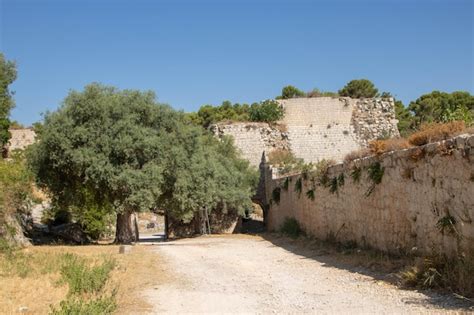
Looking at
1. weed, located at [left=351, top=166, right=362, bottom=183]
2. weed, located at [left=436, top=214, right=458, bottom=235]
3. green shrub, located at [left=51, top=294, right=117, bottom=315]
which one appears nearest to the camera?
green shrub, located at [left=51, top=294, right=117, bottom=315]

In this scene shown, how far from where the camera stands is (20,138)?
141 ft

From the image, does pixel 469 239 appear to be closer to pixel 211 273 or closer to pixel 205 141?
pixel 211 273

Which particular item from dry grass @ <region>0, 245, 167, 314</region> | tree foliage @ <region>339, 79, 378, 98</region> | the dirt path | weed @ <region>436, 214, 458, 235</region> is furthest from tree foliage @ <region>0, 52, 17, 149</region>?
tree foliage @ <region>339, 79, 378, 98</region>

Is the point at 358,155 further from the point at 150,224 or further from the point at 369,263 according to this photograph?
the point at 150,224

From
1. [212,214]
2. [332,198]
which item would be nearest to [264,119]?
[212,214]

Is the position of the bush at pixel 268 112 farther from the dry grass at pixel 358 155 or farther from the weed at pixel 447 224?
the weed at pixel 447 224

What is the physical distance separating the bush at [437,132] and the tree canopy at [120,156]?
1088 cm

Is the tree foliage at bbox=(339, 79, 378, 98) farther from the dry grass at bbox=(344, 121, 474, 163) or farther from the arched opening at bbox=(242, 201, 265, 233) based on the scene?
the dry grass at bbox=(344, 121, 474, 163)

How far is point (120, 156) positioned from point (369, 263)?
445 inches

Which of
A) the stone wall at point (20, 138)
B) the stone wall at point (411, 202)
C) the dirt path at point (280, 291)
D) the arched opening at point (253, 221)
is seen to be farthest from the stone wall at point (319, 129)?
the dirt path at point (280, 291)

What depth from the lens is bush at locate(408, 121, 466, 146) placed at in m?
8.86

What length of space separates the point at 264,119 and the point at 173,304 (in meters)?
29.2

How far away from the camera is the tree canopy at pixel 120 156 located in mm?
18125

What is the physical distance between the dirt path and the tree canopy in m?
7.07
